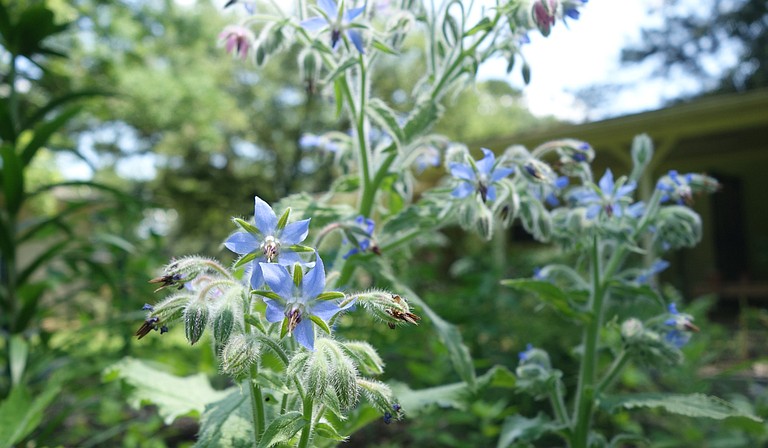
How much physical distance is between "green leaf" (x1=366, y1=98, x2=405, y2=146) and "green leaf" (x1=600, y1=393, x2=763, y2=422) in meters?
0.75

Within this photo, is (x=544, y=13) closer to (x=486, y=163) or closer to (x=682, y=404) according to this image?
(x=486, y=163)

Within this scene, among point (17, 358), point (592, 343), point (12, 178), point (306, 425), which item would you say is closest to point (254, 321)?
point (306, 425)

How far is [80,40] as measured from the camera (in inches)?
420

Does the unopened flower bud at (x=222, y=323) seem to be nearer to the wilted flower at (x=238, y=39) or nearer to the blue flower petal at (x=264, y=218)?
the blue flower petal at (x=264, y=218)

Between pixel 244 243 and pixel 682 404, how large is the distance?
1017 mm

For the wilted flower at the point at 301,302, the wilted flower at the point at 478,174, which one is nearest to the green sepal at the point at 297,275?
the wilted flower at the point at 301,302

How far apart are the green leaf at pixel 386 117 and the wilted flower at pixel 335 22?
134 millimetres

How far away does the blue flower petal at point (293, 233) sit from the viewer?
0.89 metres

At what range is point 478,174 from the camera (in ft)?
4.04

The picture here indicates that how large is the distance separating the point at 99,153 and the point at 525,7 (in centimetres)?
1911

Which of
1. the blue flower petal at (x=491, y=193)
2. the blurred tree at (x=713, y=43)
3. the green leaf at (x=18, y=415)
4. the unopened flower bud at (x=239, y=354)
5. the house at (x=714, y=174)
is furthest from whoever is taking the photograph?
the blurred tree at (x=713, y=43)

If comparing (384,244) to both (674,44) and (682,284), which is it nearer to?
(682,284)

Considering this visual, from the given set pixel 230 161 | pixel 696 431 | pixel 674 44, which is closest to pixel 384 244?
pixel 696 431

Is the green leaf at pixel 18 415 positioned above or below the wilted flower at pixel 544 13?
below
